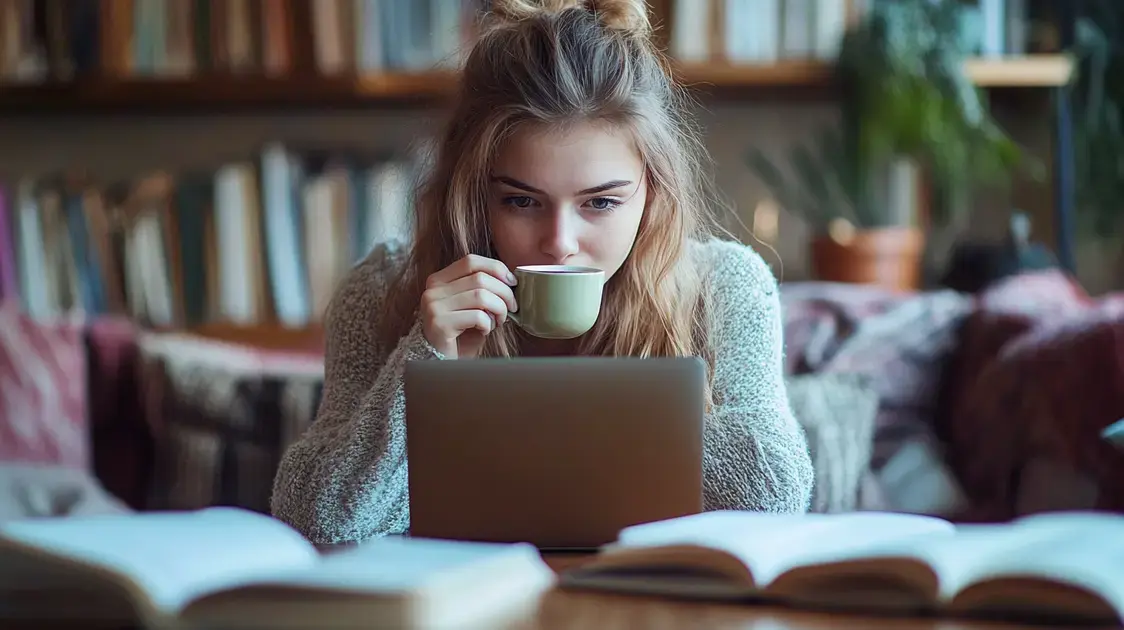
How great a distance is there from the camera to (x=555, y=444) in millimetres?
833

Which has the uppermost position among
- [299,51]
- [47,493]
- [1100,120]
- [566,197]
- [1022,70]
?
[299,51]

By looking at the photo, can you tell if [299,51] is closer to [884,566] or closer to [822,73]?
[822,73]

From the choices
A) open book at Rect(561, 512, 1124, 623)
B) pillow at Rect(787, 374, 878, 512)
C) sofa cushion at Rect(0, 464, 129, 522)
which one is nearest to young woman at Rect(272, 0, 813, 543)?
open book at Rect(561, 512, 1124, 623)

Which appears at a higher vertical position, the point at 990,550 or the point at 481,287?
the point at 481,287

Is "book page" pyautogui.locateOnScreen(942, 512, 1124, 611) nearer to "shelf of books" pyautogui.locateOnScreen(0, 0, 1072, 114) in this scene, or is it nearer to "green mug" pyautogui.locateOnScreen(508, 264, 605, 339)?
"green mug" pyautogui.locateOnScreen(508, 264, 605, 339)

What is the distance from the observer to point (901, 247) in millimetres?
2428

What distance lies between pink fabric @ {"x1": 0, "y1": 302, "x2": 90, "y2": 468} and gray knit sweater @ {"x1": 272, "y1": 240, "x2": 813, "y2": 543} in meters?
1.05

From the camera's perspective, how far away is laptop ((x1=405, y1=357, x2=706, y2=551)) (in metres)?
0.83

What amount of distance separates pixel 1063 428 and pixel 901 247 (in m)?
0.70

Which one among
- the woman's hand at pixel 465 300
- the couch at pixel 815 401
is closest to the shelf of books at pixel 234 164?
the couch at pixel 815 401

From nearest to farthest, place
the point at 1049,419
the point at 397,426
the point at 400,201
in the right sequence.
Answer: the point at 397,426 < the point at 1049,419 < the point at 400,201

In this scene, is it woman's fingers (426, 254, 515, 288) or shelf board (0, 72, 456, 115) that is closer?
woman's fingers (426, 254, 515, 288)

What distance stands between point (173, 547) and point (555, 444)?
284mm

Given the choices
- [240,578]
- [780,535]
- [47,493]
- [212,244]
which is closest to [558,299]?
[780,535]
